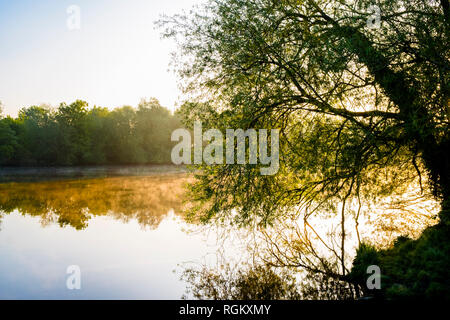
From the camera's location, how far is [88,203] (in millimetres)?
20062

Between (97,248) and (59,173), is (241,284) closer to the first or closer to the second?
(97,248)

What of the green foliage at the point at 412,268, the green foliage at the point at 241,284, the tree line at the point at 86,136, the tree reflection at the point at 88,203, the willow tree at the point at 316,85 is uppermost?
the tree line at the point at 86,136

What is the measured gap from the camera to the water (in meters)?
7.81

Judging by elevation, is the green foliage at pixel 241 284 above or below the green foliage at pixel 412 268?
below

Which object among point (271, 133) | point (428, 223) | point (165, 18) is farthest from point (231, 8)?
point (428, 223)

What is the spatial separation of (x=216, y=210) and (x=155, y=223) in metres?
6.41

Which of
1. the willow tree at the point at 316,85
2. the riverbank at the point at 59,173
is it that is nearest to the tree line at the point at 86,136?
the riverbank at the point at 59,173

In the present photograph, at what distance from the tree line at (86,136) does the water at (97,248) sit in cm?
3595

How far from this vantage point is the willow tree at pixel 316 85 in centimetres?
770

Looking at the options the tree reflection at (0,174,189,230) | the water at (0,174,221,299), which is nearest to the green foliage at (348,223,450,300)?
the water at (0,174,221,299)

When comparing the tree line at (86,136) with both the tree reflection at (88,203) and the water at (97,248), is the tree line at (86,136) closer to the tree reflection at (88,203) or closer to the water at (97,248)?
the tree reflection at (88,203)
